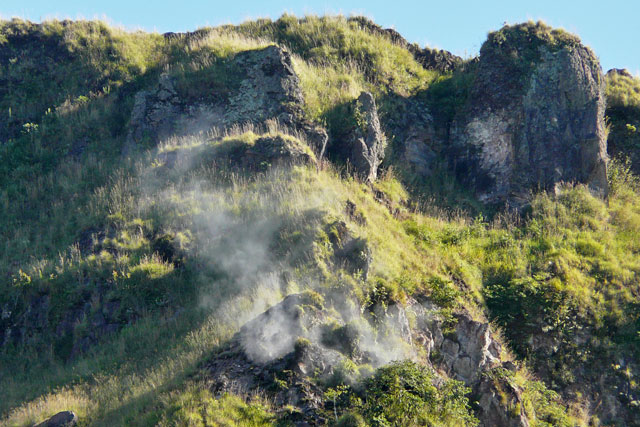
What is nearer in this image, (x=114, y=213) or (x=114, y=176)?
(x=114, y=213)

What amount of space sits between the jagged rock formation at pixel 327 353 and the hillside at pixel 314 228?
37 mm

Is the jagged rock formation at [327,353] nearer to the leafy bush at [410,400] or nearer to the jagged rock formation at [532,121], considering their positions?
the leafy bush at [410,400]

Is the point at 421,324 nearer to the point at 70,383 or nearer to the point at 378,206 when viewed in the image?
the point at 378,206

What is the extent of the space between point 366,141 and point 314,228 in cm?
473

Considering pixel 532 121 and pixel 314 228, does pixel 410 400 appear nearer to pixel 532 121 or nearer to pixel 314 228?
pixel 314 228

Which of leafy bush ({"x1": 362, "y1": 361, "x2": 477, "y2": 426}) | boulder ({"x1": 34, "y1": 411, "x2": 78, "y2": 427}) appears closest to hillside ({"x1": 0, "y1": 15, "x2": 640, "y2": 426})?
leafy bush ({"x1": 362, "y1": 361, "x2": 477, "y2": 426})

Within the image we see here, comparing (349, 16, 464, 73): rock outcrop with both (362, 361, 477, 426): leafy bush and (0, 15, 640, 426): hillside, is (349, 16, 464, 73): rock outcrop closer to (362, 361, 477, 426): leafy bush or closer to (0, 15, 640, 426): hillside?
(0, 15, 640, 426): hillside

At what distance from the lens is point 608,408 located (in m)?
12.2

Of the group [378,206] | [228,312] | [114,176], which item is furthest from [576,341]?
[114,176]

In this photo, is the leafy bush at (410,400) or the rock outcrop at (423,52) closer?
the leafy bush at (410,400)

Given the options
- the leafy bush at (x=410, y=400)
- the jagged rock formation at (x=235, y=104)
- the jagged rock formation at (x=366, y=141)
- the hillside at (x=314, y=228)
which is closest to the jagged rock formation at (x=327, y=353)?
the hillside at (x=314, y=228)

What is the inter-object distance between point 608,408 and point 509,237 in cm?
458

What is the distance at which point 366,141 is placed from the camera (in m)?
16.1

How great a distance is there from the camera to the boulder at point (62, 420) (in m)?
9.37
